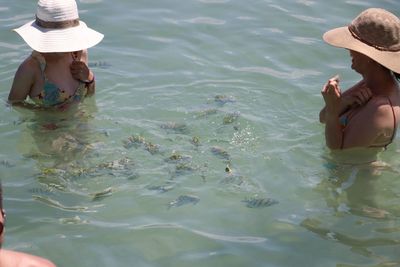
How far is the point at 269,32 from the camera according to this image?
9188mm

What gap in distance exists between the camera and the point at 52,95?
6.78 meters

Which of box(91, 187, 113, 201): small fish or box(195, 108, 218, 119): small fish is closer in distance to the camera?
box(91, 187, 113, 201): small fish

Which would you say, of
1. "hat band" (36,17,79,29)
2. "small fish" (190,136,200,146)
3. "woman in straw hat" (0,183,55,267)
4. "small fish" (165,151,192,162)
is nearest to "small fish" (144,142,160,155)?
"small fish" (165,151,192,162)

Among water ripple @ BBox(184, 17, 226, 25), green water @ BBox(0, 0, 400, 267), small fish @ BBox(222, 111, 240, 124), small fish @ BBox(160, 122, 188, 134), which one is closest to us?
green water @ BBox(0, 0, 400, 267)

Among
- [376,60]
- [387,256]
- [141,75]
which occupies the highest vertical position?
[376,60]

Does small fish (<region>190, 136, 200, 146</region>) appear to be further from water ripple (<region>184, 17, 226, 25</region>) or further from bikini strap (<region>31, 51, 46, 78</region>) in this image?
water ripple (<region>184, 17, 226, 25</region>)

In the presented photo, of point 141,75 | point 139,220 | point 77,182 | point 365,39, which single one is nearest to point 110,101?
point 141,75

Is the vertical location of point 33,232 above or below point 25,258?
below

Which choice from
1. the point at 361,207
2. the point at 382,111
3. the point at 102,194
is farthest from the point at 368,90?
the point at 102,194

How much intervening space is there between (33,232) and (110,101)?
2.30 m

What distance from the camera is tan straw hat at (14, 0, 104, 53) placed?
21.0ft

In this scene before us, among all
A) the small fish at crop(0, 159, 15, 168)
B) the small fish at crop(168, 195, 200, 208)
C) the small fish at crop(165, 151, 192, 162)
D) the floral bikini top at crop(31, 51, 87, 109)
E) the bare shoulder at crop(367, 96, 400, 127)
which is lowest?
the small fish at crop(168, 195, 200, 208)

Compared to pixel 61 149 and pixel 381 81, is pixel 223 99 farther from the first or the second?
pixel 381 81

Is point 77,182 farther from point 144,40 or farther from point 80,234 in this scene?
point 144,40
